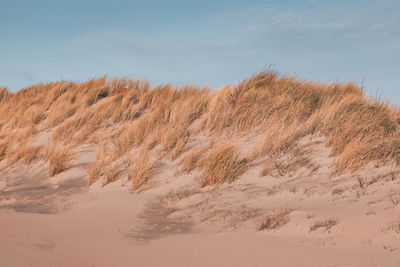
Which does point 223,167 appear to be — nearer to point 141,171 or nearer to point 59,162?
point 141,171

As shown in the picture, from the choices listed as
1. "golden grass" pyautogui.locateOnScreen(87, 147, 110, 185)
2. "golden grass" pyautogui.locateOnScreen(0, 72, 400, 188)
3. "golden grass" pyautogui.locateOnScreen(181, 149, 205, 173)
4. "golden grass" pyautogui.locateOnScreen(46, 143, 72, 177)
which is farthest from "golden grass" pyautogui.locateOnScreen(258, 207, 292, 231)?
"golden grass" pyautogui.locateOnScreen(46, 143, 72, 177)

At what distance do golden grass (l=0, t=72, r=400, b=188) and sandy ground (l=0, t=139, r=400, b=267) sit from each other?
0.37 m

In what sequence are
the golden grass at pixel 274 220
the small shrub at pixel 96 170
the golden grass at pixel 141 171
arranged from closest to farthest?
the golden grass at pixel 274 220 < the golden grass at pixel 141 171 < the small shrub at pixel 96 170

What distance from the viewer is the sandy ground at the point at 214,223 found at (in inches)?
129

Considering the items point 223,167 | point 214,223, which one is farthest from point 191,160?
point 214,223

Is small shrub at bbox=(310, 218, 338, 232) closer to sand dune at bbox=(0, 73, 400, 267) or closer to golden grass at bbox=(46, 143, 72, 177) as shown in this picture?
sand dune at bbox=(0, 73, 400, 267)

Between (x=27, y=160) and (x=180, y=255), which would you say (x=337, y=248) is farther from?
(x=27, y=160)

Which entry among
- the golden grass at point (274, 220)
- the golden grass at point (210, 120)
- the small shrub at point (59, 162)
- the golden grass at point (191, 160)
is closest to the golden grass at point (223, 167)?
the golden grass at point (210, 120)

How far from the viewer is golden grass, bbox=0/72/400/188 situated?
569 cm

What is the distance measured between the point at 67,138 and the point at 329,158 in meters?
6.24

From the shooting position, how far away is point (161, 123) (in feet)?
26.8

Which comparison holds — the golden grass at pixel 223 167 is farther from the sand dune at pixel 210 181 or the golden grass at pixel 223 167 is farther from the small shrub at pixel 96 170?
the small shrub at pixel 96 170

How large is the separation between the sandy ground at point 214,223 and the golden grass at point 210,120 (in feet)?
1.23

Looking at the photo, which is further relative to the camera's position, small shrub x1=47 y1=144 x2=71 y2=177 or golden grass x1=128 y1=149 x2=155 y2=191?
small shrub x1=47 y1=144 x2=71 y2=177
